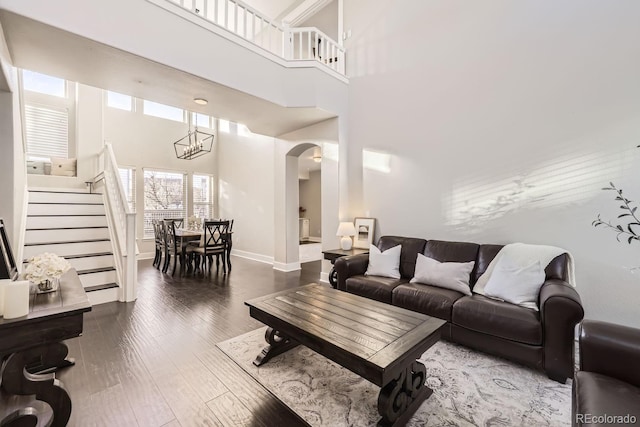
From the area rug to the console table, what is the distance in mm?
1153

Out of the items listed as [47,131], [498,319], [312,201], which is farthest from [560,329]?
[312,201]

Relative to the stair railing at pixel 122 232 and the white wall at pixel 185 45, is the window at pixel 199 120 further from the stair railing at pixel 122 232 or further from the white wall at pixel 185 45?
the white wall at pixel 185 45

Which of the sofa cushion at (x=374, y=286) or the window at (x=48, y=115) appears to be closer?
the sofa cushion at (x=374, y=286)

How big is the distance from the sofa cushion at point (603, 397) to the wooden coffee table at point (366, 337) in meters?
0.72

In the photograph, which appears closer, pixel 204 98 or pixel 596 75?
pixel 596 75

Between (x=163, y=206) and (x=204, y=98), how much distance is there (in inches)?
190

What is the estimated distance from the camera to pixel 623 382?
132cm

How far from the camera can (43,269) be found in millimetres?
1648

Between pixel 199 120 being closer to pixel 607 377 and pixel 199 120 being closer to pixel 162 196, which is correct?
pixel 162 196

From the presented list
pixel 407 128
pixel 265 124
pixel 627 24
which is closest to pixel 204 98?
pixel 265 124

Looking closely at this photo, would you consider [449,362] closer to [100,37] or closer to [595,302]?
[595,302]

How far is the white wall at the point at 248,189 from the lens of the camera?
22.1 feet

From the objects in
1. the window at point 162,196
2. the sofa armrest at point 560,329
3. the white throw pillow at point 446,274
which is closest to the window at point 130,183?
the window at point 162,196

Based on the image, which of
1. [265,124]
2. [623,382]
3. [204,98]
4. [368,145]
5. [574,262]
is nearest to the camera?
[623,382]
